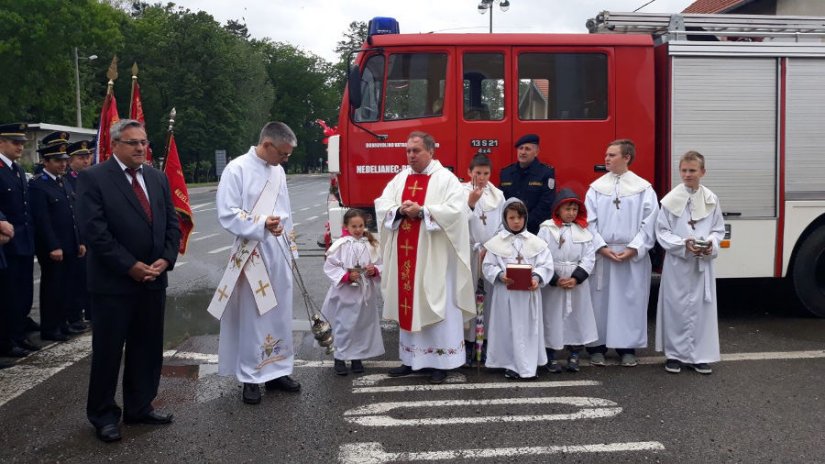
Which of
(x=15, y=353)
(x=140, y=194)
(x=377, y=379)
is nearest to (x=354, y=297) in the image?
(x=377, y=379)

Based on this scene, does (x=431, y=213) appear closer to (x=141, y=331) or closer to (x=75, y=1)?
(x=141, y=331)

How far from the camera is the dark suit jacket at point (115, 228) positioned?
4480 millimetres

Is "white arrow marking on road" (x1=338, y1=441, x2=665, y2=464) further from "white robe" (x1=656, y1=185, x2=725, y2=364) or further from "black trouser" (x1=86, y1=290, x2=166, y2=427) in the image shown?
"white robe" (x1=656, y1=185, x2=725, y2=364)

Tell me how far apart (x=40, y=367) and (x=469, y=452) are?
3.92 meters

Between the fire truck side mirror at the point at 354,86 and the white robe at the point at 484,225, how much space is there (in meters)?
1.74

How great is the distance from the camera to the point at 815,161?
7.38 metres

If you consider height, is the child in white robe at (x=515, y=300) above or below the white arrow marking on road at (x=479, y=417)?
above

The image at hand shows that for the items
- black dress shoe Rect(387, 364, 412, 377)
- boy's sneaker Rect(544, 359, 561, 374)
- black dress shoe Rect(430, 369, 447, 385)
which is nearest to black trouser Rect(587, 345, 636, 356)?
boy's sneaker Rect(544, 359, 561, 374)

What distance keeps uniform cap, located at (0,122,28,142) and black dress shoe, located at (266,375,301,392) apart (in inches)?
133

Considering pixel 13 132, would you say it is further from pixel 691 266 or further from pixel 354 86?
pixel 691 266

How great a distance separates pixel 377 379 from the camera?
19.0ft

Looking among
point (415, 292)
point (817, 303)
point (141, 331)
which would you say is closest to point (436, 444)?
point (415, 292)

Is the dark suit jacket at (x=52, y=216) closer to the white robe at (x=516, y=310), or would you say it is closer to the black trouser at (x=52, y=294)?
the black trouser at (x=52, y=294)

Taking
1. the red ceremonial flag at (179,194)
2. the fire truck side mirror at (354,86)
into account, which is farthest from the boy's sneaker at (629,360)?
the red ceremonial flag at (179,194)
